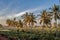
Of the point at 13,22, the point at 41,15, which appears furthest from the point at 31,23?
the point at 13,22

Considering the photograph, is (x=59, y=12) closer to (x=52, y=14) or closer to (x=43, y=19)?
(x=52, y=14)

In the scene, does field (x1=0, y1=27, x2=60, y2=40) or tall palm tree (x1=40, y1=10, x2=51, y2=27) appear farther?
tall palm tree (x1=40, y1=10, x2=51, y2=27)

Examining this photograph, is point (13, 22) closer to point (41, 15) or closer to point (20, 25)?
point (20, 25)

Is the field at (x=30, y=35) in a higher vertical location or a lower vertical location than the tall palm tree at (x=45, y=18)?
lower

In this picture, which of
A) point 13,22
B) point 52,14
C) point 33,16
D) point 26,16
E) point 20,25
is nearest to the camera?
point 52,14

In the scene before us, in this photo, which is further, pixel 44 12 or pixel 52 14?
pixel 44 12

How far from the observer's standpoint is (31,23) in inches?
2884

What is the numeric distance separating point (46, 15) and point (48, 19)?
1.40m

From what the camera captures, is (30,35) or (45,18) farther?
(45,18)

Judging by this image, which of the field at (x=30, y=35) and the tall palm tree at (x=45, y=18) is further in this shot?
the tall palm tree at (x=45, y=18)

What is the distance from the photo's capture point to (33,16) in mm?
72125

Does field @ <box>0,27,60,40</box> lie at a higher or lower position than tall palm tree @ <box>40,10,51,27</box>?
lower

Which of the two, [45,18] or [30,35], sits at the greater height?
[45,18]

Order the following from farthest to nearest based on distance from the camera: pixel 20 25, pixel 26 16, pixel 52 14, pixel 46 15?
pixel 20 25 → pixel 26 16 → pixel 46 15 → pixel 52 14
